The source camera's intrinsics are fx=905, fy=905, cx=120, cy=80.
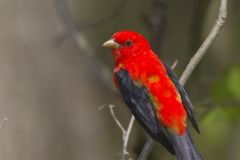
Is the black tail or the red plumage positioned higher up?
the red plumage

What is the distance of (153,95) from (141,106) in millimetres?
168

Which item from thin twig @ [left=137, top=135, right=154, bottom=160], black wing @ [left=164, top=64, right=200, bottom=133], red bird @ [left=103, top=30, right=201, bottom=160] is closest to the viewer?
thin twig @ [left=137, top=135, right=154, bottom=160]

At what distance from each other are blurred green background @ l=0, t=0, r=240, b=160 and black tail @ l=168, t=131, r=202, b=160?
60.1 inches

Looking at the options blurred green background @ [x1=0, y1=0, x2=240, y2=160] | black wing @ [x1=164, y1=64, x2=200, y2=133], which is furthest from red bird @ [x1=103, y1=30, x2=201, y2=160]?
blurred green background @ [x1=0, y1=0, x2=240, y2=160]

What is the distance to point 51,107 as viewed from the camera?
8922mm

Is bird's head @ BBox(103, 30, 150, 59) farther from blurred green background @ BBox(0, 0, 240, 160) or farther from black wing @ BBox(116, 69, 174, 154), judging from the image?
blurred green background @ BBox(0, 0, 240, 160)

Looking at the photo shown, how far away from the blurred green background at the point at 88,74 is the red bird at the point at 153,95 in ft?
3.34

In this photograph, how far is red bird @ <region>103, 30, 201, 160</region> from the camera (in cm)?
697

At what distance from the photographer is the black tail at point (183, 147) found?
6902 millimetres

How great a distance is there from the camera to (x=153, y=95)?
7090 millimetres

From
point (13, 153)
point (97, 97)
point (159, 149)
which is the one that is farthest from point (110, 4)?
point (13, 153)

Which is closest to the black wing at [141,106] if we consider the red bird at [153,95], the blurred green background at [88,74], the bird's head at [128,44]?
the red bird at [153,95]

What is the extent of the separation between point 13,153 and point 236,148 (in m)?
2.79

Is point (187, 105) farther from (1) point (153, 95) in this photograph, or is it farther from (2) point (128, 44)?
(2) point (128, 44)
